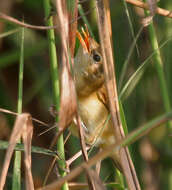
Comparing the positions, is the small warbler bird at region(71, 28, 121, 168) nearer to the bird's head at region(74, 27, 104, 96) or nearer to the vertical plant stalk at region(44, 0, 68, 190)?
the bird's head at region(74, 27, 104, 96)

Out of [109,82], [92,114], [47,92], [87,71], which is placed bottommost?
[109,82]

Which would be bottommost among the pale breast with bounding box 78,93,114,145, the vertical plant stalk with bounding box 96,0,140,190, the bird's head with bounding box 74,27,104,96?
the vertical plant stalk with bounding box 96,0,140,190

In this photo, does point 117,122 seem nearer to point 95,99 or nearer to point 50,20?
point 50,20

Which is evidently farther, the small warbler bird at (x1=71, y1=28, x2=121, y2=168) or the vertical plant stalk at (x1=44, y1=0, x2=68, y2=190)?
the small warbler bird at (x1=71, y1=28, x2=121, y2=168)

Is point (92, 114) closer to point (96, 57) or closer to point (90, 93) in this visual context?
point (90, 93)

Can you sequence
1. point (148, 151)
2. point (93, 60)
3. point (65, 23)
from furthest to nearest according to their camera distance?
1. point (148, 151)
2. point (93, 60)
3. point (65, 23)

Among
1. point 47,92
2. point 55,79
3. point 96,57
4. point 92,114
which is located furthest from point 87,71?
point 55,79

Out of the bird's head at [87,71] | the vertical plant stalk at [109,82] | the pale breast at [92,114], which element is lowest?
the vertical plant stalk at [109,82]

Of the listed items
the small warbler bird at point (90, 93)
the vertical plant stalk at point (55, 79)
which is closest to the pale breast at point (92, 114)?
the small warbler bird at point (90, 93)

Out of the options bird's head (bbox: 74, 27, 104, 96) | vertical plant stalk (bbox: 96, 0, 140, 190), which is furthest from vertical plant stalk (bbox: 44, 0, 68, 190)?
bird's head (bbox: 74, 27, 104, 96)

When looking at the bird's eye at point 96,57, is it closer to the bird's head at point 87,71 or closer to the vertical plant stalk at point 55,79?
the bird's head at point 87,71

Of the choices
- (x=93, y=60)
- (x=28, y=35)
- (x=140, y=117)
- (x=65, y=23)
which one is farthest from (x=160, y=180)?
(x=65, y=23)
